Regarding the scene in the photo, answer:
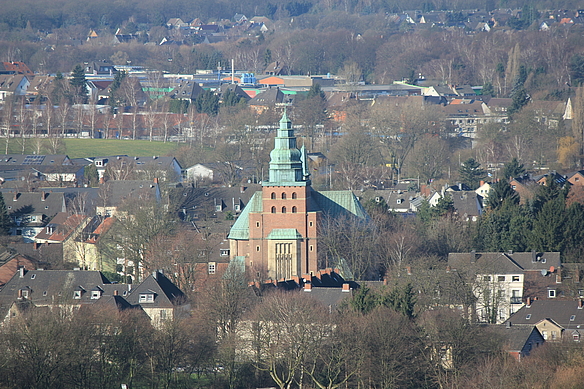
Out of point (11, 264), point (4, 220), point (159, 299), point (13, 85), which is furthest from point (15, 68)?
point (159, 299)

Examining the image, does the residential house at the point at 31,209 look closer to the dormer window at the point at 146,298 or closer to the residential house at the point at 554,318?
the dormer window at the point at 146,298

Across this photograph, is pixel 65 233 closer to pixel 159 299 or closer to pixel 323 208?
pixel 323 208

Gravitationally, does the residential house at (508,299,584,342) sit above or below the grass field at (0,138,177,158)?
below

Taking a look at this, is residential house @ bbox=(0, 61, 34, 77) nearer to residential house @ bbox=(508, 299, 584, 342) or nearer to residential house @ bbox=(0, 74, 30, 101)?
residential house @ bbox=(0, 74, 30, 101)

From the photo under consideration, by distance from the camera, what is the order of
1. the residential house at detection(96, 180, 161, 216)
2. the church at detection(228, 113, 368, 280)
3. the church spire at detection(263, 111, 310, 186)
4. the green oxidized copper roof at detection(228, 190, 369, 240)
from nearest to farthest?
the church at detection(228, 113, 368, 280), the church spire at detection(263, 111, 310, 186), the green oxidized copper roof at detection(228, 190, 369, 240), the residential house at detection(96, 180, 161, 216)

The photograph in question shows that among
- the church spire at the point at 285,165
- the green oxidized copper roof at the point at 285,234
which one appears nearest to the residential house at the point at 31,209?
the green oxidized copper roof at the point at 285,234

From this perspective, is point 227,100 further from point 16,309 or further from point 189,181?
point 16,309

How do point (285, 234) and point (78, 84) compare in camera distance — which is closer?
point (285, 234)

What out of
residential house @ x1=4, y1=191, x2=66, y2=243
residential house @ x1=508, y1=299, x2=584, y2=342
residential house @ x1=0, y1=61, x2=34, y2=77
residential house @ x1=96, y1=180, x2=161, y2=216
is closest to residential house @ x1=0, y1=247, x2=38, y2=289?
residential house @ x1=4, y1=191, x2=66, y2=243
